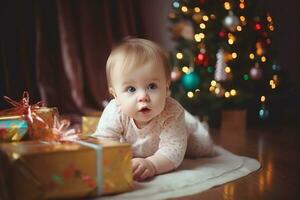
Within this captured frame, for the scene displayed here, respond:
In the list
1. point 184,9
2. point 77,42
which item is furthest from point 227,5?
point 77,42

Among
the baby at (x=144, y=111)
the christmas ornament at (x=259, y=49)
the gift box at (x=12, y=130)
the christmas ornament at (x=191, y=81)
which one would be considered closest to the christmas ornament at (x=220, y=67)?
the christmas ornament at (x=191, y=81)

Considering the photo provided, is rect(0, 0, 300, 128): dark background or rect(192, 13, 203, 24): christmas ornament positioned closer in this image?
rect(192, 13, 203, 24): christmas ornament

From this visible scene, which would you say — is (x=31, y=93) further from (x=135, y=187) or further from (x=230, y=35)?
(x=135, y=187)

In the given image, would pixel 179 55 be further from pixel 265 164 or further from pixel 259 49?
pixel 265 164

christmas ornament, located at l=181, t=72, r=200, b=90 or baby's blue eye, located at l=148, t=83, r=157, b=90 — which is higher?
baby's blue eye, located at l=148, t=83, r=157, b=90

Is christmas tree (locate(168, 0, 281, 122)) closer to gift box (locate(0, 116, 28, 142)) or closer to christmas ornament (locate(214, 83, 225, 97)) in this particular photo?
christmas ornament (locate(214, 83, 225, 97))

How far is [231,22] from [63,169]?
181 centimetres

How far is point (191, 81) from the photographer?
2615 millimetres

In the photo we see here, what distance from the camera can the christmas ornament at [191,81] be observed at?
262 centimetres

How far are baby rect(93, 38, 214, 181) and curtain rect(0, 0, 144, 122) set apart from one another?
1.35 metres

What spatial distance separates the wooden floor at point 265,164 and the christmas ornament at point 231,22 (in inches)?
24.1

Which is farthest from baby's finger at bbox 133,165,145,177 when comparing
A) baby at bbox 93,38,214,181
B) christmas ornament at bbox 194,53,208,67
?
christmas ornament at bbox 194,53,208,67

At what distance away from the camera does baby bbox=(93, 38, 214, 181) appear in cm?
131

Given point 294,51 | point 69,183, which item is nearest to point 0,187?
point 69,183
